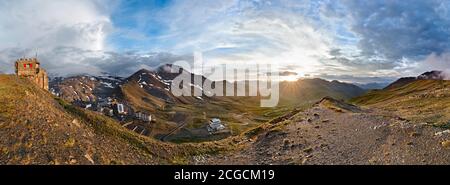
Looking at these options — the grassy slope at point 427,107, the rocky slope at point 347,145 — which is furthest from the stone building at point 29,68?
the grassy slope at point 427,107

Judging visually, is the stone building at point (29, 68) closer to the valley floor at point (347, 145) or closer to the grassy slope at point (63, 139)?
the grassy slope at point (63, 139)

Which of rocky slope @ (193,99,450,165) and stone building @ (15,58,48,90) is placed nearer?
rocky slope @ (193,99,450,165)

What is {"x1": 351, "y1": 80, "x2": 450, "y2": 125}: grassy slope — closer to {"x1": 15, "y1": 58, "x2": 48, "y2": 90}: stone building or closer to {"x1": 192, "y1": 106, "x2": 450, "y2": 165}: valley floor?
{"x1": 192, "y1": 106, "x2": 450, "y2": 165}: valley floor

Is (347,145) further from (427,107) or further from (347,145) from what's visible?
(427,107)

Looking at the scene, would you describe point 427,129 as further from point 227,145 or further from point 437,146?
point 227,145

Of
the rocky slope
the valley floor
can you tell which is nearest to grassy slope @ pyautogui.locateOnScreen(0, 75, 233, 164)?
the rocky slope

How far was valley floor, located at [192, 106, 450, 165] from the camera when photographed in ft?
84.9

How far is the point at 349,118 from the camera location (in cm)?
4384

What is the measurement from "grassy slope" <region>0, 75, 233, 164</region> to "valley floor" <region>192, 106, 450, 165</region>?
370 cm

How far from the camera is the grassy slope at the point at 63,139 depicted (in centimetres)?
2428

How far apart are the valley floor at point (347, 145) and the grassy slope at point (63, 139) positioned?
12.1 feet

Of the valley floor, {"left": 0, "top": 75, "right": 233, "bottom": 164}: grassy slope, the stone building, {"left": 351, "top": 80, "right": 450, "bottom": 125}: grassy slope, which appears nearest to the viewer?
{"left": 0, "top": 75, "right": 233, "bottom": 164}: grassy slope
